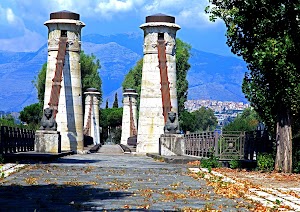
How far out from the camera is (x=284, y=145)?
20750 mm

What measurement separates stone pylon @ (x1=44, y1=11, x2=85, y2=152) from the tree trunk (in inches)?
855

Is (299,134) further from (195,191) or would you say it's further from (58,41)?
(58,41)

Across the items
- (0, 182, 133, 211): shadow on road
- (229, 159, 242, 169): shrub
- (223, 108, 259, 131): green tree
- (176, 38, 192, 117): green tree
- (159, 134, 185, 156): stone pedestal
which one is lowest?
(0, 182, 133, 211): shadow on road

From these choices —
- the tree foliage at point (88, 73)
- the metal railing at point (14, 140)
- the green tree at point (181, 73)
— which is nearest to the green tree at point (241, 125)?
the green tree at point (181, 73)

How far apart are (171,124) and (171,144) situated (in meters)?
0.88

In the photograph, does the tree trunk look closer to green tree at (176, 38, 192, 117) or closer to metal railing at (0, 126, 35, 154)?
metal railing at (0, 126, 35, 154)

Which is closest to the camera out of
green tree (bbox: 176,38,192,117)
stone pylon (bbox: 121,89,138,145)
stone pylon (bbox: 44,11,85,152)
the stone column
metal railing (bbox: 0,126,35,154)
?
metal railing (bbox: 0,126,35,154)

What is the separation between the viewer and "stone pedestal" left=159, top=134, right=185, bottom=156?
3350cm

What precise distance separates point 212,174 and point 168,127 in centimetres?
1460

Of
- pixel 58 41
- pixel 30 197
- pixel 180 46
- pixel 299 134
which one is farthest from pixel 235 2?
pixel 180 46

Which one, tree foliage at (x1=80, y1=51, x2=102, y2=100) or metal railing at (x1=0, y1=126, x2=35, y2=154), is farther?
tree foliage at (x1=80, y1=51, x2=102, y2=100)

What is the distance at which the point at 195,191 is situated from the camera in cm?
1418

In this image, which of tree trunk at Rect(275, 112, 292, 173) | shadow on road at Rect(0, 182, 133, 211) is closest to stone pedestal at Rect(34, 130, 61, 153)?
tree trunk at Rect(275, 112, 292, 173)

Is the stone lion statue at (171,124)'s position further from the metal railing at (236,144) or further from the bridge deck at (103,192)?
the bridge deck at (103,192)
